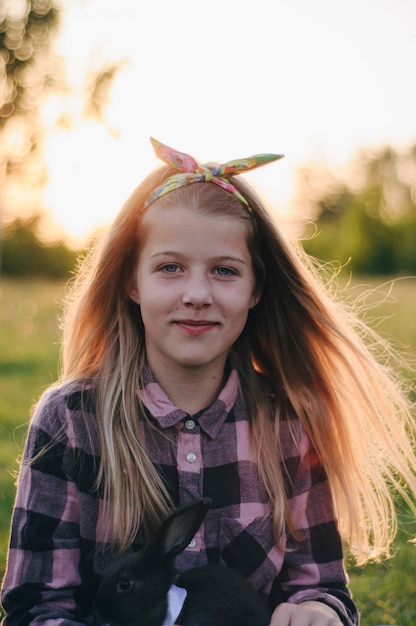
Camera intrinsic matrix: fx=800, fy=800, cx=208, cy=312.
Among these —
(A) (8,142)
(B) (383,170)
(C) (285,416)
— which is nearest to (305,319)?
(C) (285,416)

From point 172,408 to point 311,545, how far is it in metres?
0.78

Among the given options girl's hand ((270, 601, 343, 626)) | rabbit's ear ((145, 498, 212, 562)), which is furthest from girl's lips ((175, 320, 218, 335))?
girl's hand ((270, 601, 343, 626))

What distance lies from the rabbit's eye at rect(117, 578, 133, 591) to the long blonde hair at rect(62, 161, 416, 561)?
0.38m

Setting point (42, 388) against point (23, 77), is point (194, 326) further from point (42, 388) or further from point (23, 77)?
point (23, 77)

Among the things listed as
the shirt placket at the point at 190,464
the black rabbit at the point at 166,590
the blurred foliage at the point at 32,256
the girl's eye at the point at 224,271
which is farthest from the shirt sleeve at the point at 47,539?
the blurred foliage at the point at 32,256

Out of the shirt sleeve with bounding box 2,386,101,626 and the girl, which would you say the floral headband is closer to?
the girl

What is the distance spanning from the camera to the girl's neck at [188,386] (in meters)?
3.08

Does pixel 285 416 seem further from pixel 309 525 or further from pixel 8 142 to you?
pixel 8 142

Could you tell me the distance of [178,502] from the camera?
2941mm

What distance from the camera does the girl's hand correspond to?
2.78 meters

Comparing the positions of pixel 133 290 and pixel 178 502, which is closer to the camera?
pixel 178 502

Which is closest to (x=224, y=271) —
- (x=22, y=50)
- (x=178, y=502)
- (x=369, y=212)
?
(x=178, y=502)

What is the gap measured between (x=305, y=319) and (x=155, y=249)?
0.76m

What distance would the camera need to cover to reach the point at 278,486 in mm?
3051
